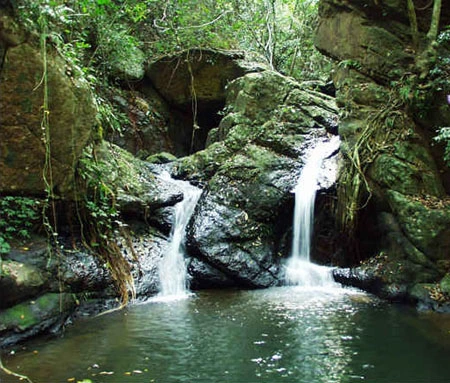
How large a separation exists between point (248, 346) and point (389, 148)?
4810 millimetres

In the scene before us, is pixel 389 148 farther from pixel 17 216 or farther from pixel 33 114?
pixel 17 216

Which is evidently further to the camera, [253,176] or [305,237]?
[253,176]

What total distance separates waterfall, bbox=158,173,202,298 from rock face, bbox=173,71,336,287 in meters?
0.25

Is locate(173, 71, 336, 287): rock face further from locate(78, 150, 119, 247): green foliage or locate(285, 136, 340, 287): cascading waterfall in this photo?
locate(78, 150, 119, 247): green foliage

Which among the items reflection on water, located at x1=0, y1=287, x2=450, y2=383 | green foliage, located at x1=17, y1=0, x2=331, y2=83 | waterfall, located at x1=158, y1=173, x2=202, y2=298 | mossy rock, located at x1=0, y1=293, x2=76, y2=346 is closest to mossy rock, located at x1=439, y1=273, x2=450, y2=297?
reflection on water, located at x1=0, y1=287, x2=450, y2=383

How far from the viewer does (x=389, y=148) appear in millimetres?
7930

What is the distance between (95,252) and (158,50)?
30.1 ft

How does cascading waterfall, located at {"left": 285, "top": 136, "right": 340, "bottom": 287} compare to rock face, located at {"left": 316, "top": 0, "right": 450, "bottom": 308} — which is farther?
cascading waterfall, located at {"left": 285, "top": 136, "right": 340, "bottom": 287}

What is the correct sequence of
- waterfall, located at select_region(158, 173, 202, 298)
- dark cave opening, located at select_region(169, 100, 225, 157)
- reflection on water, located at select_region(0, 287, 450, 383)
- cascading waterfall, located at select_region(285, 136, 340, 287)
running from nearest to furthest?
reflection on water, located at select_region(0, 287, 450, 383) < waterfall, located at select_region(158, 173, 202, 298) < cascading waterfall, located at select_region(285, 136, 340, 287) < dark cave opening, located at select_region(169, 100, 225, 157)

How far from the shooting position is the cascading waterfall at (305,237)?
8.34 meters

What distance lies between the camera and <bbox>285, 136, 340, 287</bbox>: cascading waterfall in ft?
27.4

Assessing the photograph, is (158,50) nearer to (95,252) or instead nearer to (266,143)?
(266,143)

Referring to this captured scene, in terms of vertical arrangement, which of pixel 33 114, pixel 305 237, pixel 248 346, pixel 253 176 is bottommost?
pixel 248 346

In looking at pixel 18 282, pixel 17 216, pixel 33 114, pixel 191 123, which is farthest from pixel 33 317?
pixel 191 123
